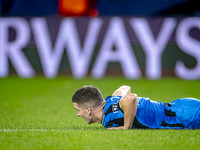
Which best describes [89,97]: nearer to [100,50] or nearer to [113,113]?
[113,113]

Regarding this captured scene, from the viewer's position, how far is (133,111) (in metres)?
4.00

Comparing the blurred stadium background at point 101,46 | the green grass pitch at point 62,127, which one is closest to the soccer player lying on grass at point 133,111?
the green grass pitch at point 62,127

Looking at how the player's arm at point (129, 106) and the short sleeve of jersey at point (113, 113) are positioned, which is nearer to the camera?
the player's arm at point (129, 106)

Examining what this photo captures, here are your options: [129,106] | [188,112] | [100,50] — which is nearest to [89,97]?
[129,106]

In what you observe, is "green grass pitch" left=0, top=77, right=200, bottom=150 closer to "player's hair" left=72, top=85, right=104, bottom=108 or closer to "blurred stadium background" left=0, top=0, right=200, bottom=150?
"player's hair" left=72, top=85, right=104, bottom=108

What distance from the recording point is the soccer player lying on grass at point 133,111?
4102 millimetres

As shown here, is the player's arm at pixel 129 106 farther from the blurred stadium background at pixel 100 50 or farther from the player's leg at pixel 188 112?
the blurred stadium background at pixel 100 50

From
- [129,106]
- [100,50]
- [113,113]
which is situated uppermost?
[129,106]

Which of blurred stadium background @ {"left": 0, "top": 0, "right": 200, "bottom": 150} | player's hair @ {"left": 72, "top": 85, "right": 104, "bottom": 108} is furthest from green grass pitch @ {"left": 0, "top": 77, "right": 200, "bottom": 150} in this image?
blurred stadium background @ {"left": 0, "top": 0, "right": 200, "bottom": 150}

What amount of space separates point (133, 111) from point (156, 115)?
1.25 feet

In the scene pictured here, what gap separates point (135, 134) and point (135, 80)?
7.48m

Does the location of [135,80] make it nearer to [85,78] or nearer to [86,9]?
[85,78]

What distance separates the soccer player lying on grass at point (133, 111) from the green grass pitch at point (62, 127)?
0.13 meters

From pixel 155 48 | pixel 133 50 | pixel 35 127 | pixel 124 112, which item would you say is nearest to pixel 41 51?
pixel 133 50
